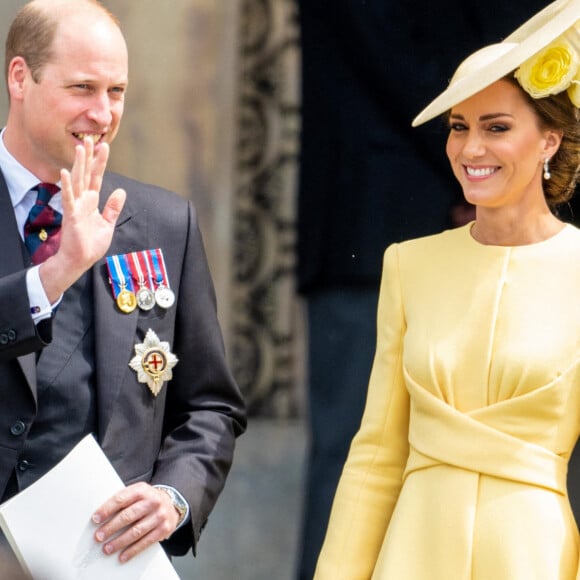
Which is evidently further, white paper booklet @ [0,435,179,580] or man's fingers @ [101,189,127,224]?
man's fingers @ [101,189,127,224]

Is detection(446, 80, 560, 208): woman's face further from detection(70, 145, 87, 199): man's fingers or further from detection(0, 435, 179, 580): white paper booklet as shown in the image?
detection(0, 435, 179, 580): white paper booklet

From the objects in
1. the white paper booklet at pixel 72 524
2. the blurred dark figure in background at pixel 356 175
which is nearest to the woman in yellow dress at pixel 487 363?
the white paper booklet at pixel 72 524

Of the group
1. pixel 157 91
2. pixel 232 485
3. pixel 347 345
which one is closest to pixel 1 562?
pixel 347 345

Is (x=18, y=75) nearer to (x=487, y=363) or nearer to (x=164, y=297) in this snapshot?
(x=164, y=297)

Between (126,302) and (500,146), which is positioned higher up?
(500,146)

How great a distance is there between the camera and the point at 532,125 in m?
3.61

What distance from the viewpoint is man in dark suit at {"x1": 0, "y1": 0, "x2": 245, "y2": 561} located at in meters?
3.47

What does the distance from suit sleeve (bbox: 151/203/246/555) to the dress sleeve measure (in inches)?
11.8

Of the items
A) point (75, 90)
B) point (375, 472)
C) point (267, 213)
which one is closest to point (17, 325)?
point (75, 90)

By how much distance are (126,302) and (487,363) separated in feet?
2.59

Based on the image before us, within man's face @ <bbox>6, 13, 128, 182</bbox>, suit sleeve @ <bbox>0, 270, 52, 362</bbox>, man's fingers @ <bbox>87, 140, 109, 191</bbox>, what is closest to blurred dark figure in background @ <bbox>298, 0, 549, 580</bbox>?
man's face @ <bbox>6, 13, 128, 182</bbox>

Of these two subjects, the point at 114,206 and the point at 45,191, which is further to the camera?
the point at 45,191

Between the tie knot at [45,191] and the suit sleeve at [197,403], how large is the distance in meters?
0.34

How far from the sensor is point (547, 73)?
140 inches
